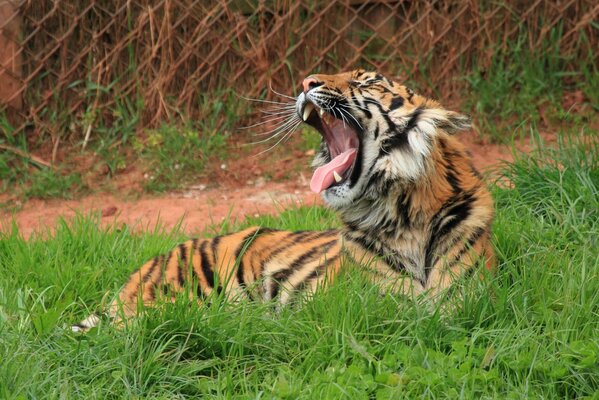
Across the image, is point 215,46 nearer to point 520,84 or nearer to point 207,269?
point 520,84

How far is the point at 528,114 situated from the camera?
7137 millimetres

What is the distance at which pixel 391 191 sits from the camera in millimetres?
4086

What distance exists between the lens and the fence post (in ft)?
22.9

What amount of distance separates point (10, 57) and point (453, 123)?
160 inches

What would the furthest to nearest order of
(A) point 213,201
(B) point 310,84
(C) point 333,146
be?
(A) point 213,201 → (C) point 333,146 → (B) point 310,84

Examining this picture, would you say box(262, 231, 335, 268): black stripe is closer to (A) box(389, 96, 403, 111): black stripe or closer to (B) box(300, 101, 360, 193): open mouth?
(B) box(300, 101, 360, 193): open mouth

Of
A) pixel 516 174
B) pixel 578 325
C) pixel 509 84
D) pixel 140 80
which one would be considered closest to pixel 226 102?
pixel 140 80

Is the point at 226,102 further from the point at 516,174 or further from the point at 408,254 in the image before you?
the point at 408,254

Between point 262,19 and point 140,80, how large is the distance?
3.32 feet

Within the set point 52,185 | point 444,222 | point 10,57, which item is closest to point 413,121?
point 444,222

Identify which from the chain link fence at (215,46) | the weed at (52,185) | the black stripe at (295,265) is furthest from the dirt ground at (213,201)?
the black stripe at (295,265)

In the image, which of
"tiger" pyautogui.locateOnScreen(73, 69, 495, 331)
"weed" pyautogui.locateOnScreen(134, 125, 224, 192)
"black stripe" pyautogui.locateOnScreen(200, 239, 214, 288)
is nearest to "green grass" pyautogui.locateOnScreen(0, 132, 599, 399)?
"tiger" pyautogui.locateOnScreen(73, 69, 495, 331)

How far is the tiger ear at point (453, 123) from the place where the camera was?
413cm

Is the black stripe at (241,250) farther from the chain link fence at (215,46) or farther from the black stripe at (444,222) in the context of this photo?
the chain link fence at (215,46)
